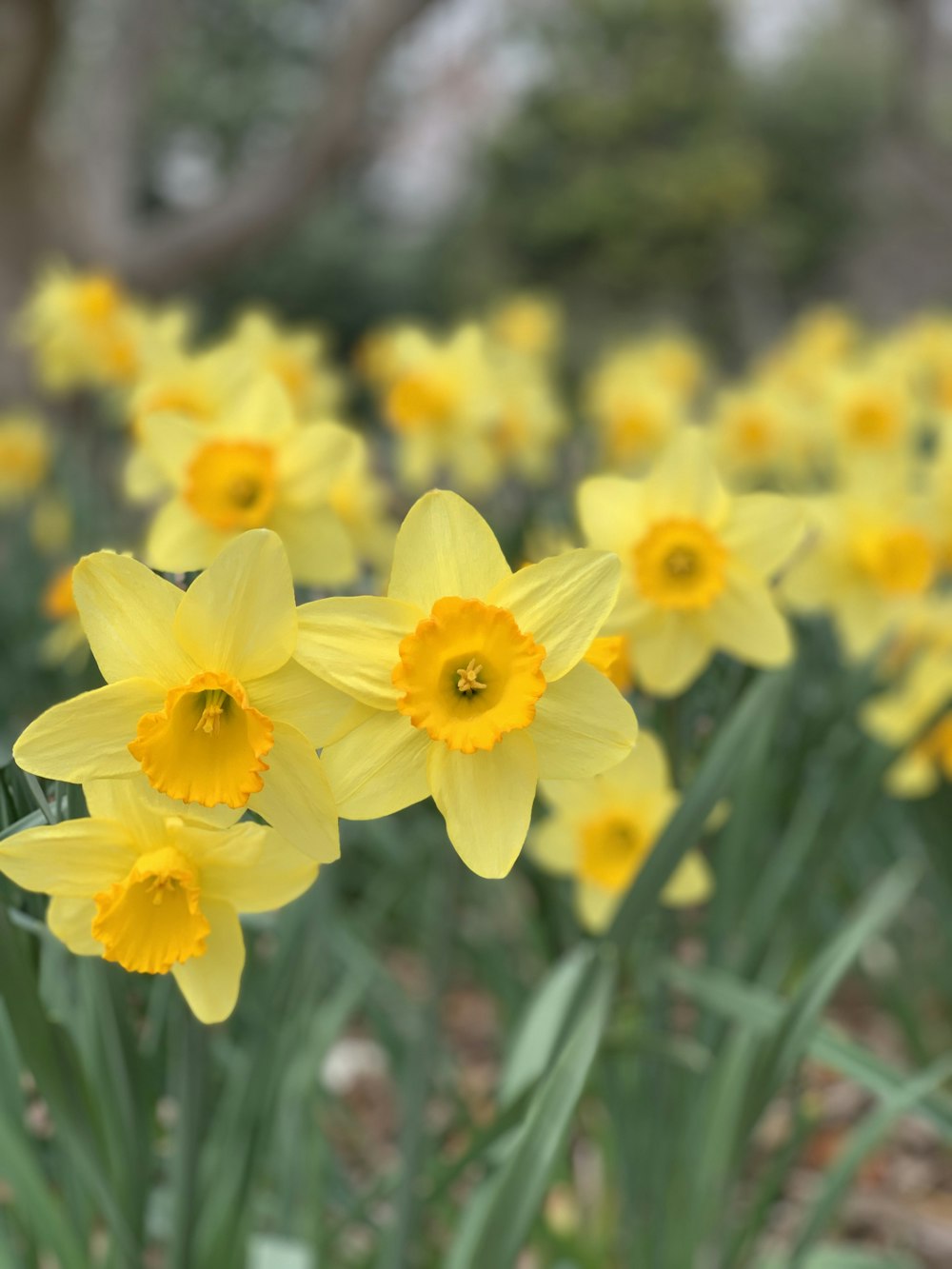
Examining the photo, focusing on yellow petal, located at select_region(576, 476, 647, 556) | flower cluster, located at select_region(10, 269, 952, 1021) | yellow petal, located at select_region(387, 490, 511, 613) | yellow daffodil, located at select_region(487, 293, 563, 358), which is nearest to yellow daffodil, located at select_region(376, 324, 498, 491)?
flower cluster, located at select_region(10, 269, 952, 1021)

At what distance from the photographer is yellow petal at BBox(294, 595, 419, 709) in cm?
69

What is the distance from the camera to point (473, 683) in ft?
2.43

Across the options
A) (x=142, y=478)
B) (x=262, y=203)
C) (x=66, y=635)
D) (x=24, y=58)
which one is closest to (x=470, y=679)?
(x=142, y=478)

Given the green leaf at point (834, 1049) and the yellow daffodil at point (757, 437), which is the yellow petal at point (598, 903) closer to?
the green leaf at point (834, 1049)

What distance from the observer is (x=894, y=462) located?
1736 mm

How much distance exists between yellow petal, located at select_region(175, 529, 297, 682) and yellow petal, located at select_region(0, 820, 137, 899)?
16 centimetres

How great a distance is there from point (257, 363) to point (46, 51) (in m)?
5.33

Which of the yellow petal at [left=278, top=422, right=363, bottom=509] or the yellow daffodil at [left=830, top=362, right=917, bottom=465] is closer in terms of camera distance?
the yellow petal at [left=278, top=422, right=363, bottom=509]

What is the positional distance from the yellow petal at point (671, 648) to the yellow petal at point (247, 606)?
1.52 ft

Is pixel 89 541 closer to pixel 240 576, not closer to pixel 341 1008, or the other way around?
pixel 341 1008

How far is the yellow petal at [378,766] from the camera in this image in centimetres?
70

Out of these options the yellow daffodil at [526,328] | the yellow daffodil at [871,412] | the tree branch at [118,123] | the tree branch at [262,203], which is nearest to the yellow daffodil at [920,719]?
the yellow daffodil at [871,412]

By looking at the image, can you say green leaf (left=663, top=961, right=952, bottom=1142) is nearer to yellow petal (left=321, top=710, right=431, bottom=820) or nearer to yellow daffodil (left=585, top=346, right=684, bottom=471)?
yellow petal (left=321, top=710, right=431, bottom=820)

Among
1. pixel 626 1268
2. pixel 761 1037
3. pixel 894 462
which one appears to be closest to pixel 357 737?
pixel 761 1037
